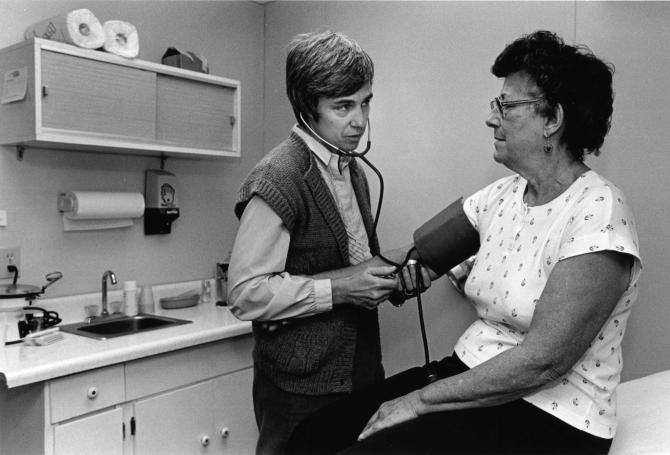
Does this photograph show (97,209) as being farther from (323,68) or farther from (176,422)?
(323,68)

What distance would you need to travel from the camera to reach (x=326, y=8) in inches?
109

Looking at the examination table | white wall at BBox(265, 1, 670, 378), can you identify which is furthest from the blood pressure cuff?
white wall at BBox(265, 1, 670, 378)

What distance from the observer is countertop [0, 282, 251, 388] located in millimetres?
1743

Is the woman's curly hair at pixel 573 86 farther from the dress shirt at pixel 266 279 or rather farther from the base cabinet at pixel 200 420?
the base cabinet at pixel 200 420

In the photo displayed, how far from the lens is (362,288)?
4.82 ft

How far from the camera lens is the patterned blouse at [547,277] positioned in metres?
1.13

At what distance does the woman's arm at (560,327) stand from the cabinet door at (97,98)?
A: 5.42ft

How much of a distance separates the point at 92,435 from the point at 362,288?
3.54 feet

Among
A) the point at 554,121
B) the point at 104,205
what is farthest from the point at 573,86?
the point at 104,205

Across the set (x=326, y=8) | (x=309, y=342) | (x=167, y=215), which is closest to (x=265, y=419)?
(x=309, y=342)

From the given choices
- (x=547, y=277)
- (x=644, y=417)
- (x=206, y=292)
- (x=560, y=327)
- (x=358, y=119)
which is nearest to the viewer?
(x=560, y=327)

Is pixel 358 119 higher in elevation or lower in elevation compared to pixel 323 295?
higher

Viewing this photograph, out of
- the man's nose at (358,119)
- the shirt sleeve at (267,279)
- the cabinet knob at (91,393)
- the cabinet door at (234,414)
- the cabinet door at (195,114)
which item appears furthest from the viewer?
the cabinet door at (195,114)

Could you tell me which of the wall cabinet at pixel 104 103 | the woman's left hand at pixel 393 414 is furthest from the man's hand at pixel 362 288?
the wall cabinet at pixel 104 103
